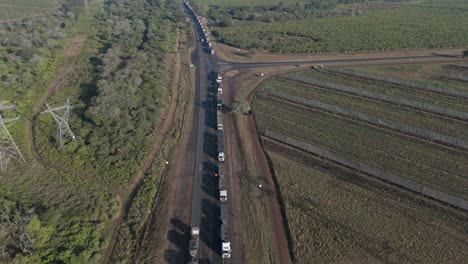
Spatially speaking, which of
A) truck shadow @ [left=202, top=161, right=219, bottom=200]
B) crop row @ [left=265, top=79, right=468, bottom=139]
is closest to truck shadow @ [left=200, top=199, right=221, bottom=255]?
truck shadow @ [left=202, top=161, right=219, bottom=200]

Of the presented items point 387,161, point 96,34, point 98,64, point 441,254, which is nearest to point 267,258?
point 441,254

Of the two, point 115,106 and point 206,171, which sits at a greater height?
point 115,106

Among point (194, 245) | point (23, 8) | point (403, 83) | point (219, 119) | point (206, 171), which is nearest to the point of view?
point (194, 245)

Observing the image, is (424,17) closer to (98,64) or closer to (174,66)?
(174,66)

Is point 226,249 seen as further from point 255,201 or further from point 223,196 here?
point 255,201

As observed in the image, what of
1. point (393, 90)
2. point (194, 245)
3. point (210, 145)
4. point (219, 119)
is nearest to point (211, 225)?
point (194, 245)

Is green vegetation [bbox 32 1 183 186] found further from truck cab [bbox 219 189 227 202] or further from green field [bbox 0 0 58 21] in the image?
green field [bbox 0 0 58 21]

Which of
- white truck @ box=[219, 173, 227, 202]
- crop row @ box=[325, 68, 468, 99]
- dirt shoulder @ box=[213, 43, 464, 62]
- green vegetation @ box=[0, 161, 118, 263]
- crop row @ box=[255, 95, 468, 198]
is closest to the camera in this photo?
green vegetation @ box=[0, 161, 118, 263]
